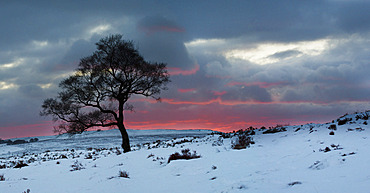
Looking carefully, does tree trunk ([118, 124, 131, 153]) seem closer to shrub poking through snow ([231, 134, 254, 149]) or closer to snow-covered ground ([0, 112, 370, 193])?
shrub poking through snow ([231, 134, 254, 149])

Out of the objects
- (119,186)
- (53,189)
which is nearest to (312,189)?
(119,186)

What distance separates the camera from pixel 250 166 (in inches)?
305

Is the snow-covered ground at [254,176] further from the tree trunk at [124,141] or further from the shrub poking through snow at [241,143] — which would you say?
the tree trunk at [124,141]

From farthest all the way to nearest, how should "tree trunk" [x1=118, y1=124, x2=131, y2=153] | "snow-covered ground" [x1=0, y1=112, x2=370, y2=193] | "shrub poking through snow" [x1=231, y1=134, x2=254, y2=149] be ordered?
"tree trunk" [x1=118, y1=124, x2=131, y2=153], "shrub poking through snow" [x1=231, y1=134, x2=254, y2=149], "snow-covered ground" [x1=0, y1=112, x2=370, y2=193]

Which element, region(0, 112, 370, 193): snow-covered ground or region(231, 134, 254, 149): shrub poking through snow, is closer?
region(0, 112, 370, 193): snow-covered ground

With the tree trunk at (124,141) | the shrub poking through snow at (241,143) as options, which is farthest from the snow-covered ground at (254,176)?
the tree trunk at (124,141)

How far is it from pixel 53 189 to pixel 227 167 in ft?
18.9

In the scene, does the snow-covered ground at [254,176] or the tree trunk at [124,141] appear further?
the tree trunk at [124,141]

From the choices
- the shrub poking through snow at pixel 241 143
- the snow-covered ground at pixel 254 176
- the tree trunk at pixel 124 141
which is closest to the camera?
the snow-covered ground at pixel 254 176

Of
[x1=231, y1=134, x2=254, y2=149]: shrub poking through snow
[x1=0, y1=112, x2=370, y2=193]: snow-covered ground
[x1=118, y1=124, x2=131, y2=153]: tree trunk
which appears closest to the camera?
[x1=0, y1=112, x2=370, y2=193]: snow-covered ground

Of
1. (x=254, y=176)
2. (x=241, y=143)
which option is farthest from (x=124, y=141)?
(x=254, y=176)

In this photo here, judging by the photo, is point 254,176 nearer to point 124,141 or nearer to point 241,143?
point 241,143

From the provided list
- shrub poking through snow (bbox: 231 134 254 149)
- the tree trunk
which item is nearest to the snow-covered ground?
shrub poking through snow (bbox: 231 134 254 149)

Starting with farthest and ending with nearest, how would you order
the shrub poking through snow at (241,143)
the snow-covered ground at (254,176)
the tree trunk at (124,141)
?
1. the tree trunk at (124,141)
2. the shrub poking through snow at (241,143)
3. the snow-covered ground at (254,176)
